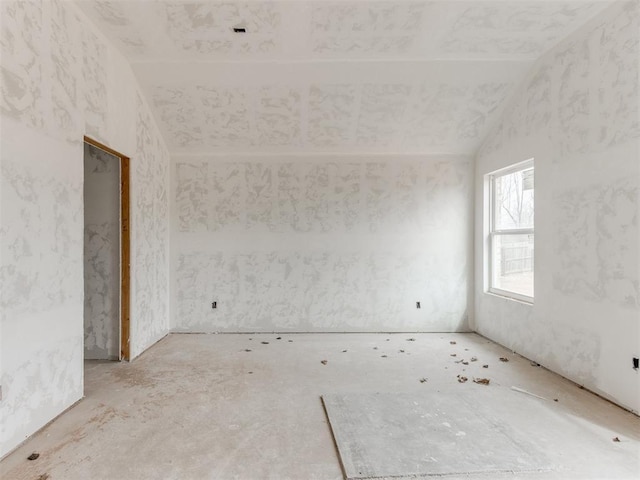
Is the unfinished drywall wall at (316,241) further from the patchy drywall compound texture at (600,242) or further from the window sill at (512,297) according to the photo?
the patchy drywall compound texture at (600,242)

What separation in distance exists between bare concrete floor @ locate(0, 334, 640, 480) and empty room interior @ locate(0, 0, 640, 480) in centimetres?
2

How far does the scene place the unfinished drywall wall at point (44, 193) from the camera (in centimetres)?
204

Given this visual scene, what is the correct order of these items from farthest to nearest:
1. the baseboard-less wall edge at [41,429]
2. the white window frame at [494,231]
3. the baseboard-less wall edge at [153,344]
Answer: the white window frame at [494,231], the baseboard-less wall edge at [153,344], the baseboard-less wall edge at [41,429]

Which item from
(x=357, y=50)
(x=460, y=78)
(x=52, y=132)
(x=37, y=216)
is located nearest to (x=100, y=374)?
(x=37, y=216)

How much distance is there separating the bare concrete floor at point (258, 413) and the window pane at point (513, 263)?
79 centimetres

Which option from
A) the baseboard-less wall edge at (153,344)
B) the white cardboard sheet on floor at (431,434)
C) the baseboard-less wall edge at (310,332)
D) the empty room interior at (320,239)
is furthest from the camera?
the baseboard-less wall edge at (310,332)

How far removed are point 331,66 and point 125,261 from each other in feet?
9.64

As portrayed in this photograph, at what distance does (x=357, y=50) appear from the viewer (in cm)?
341

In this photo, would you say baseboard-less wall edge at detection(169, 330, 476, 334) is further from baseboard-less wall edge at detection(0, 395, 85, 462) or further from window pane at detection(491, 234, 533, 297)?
baseboard-less wall edge at detection(0, 395, 85, 462)

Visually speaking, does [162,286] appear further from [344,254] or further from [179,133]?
[344,254]

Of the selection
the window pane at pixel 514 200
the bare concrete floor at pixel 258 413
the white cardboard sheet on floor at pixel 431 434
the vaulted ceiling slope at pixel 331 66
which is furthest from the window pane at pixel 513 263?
the white cardboard sheet on floor at pixel 431 434

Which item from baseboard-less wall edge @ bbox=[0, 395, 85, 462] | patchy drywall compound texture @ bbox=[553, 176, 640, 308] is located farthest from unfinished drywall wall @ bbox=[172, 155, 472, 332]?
baseboard-less wall edge @ bbox=[0, 395, 85, 462]

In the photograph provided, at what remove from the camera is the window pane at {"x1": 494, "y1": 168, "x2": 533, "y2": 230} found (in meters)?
3.83

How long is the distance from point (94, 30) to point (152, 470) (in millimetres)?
3354
